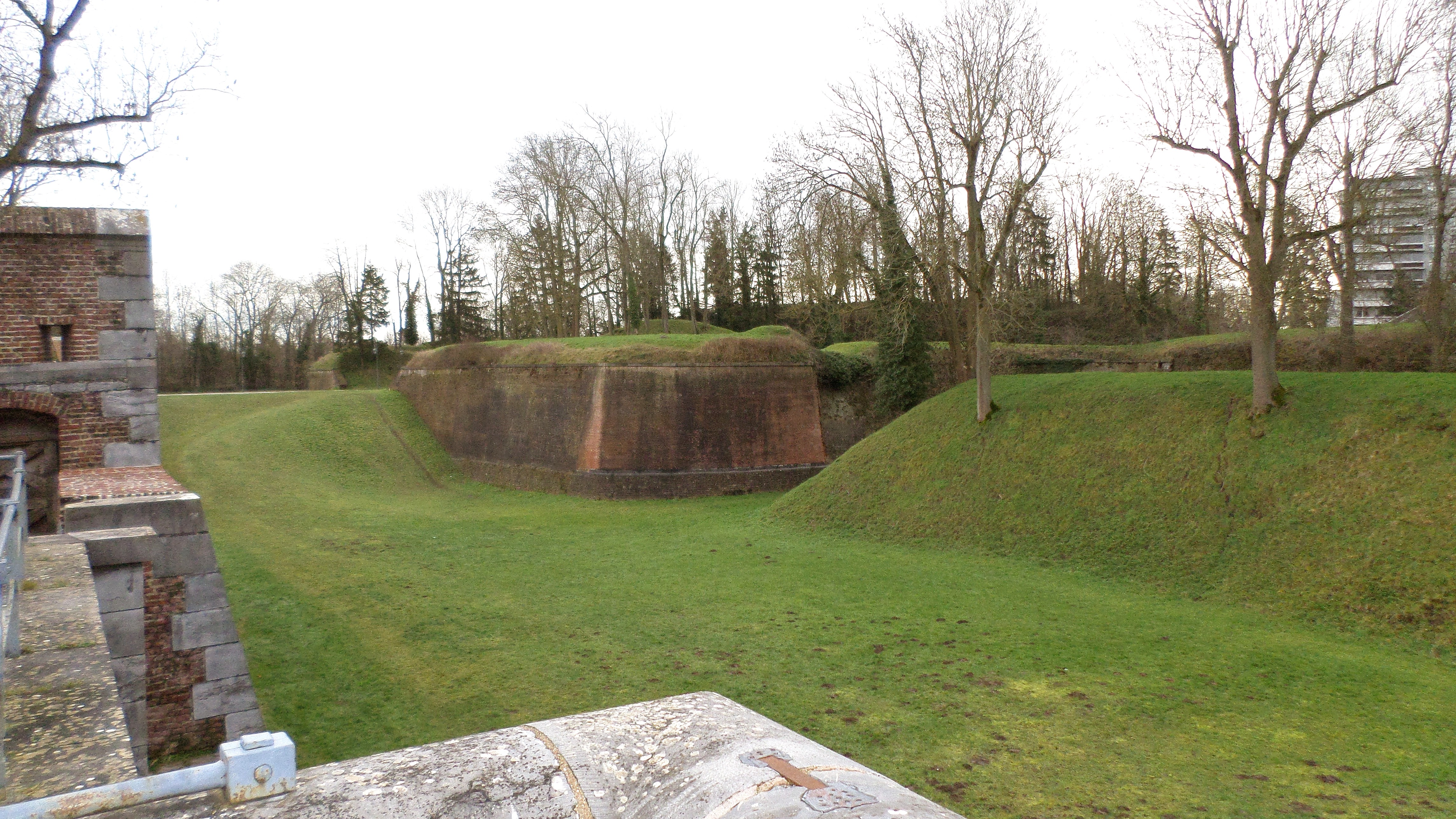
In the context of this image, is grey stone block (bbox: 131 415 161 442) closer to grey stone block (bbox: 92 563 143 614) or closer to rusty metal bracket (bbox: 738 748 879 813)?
grey stone block (bbox: 92 563 143 614)

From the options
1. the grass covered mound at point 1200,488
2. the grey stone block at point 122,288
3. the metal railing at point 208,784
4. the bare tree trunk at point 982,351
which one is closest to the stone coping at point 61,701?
the metal railing at point 208,784

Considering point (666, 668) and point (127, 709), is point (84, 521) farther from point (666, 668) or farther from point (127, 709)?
point (666, 668)

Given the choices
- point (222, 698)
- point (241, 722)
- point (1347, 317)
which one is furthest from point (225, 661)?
point (1347, 317)

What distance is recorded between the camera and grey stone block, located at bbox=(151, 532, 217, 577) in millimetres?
6262

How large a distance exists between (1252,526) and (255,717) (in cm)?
1104

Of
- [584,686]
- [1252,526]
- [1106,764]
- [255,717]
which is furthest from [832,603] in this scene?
[255,717]

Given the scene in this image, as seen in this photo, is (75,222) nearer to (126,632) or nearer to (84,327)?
(84,327)

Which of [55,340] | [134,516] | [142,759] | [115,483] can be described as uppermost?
[55,340]

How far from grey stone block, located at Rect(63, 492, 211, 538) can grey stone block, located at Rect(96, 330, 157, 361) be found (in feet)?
11.7

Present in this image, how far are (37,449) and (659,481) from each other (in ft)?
39.5

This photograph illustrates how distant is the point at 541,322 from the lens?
1478 inches

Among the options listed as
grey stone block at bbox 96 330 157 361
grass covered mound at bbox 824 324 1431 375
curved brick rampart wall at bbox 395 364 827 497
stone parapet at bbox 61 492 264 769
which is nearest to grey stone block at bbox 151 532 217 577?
stone parapet at bbox 61 492 264 769

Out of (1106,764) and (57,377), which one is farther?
(57,377)

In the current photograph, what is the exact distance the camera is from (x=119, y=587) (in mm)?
5992
